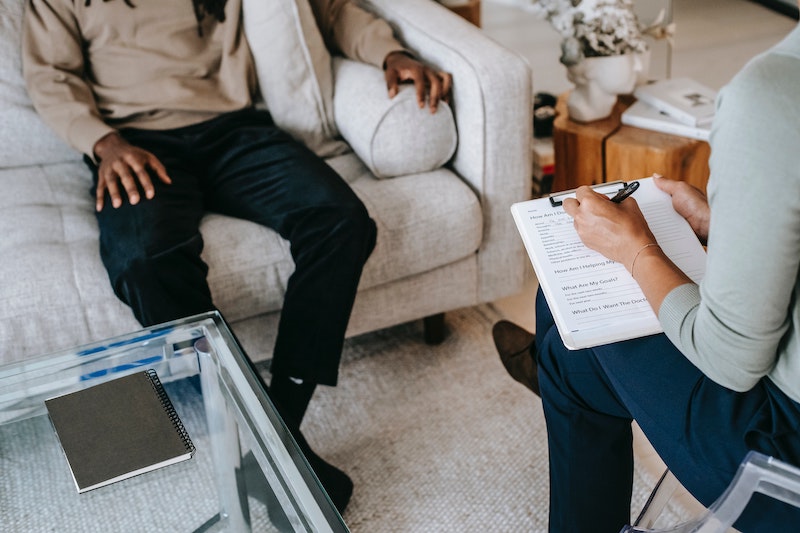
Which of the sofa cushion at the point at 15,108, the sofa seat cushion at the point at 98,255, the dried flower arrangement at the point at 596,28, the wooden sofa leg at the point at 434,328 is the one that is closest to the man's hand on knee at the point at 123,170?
the sofa seat cushion at the point at 98,255

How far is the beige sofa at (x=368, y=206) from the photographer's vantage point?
4.82 feet

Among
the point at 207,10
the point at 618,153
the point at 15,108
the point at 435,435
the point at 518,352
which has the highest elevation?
the point at 207,10

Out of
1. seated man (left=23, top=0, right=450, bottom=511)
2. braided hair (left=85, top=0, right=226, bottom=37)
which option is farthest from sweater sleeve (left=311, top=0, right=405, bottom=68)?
braided hair (left=85, top=0, right=226, bottom=37)

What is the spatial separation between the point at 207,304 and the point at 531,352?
23.0 inches

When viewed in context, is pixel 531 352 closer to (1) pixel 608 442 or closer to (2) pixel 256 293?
(1) pixel 608 442

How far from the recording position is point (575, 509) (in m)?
1.19

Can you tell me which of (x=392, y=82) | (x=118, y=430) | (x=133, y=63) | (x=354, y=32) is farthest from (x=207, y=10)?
(x=118, y=430)

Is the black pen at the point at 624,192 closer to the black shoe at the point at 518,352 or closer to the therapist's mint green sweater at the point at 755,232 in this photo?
the therapist's mint green sweater at the point at 755,232

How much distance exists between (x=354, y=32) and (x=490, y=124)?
1.41ft

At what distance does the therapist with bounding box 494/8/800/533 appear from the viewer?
2.49ft

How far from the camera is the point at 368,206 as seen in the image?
5.33 feet

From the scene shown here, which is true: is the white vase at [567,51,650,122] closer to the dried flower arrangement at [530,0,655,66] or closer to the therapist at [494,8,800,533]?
the dried flower arrangement at [530,0,655,66]

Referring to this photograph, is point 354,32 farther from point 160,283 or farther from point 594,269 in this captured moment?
point 594,269

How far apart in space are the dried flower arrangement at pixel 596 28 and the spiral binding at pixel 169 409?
1233 millimetres
